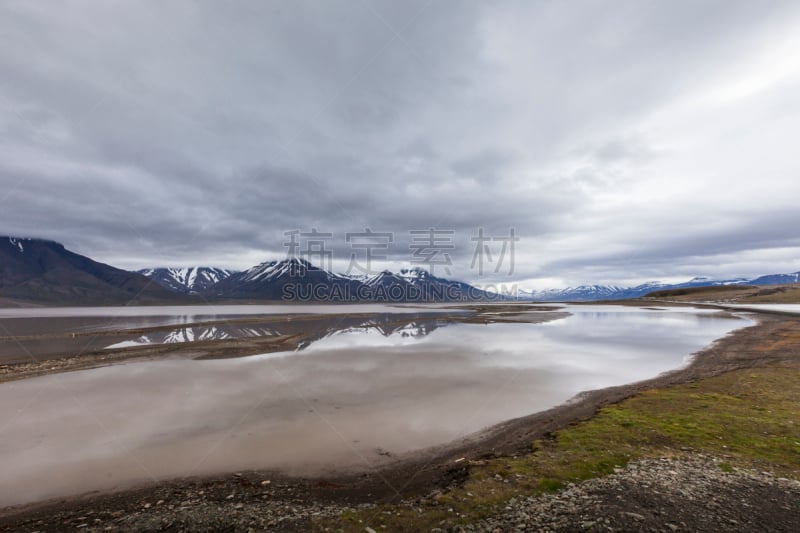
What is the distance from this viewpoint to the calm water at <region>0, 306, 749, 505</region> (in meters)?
13.5

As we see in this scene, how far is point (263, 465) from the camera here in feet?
43.4

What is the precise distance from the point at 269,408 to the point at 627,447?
17299 mm

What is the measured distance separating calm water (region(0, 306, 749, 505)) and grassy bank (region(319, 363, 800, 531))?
3.81 meters

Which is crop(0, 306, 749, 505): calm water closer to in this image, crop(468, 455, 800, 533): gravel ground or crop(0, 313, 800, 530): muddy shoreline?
crop(0, 313, 800, 530): muddy shoreline

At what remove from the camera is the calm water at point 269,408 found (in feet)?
44.2

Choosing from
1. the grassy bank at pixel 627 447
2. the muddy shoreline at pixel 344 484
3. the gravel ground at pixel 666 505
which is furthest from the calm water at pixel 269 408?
the gravel ground at pixel 666 505

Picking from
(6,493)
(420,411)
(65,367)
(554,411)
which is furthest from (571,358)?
(65,367)

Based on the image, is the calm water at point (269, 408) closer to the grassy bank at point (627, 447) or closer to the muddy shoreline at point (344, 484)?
the muddy shoreline at point (344, 484)

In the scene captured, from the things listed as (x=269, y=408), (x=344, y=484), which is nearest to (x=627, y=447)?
(x=344, y=484)

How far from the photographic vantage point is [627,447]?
41.7 ft

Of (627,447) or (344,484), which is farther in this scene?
(627,447)

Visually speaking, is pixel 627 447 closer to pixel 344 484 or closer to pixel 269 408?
pixel 344 484

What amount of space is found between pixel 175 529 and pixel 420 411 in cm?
1197

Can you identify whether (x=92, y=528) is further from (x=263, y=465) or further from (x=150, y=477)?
(x=263, y=465)
